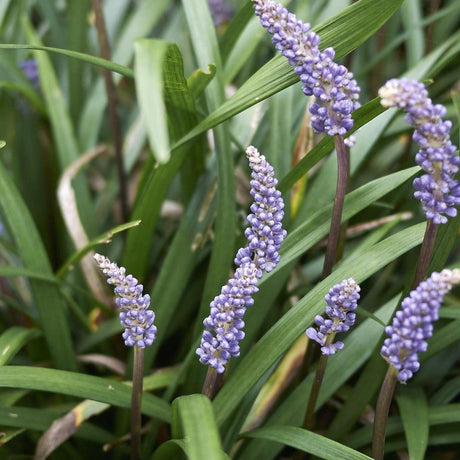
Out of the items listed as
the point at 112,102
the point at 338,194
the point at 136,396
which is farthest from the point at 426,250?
the point at 112,102

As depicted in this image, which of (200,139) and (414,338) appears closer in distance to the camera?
(414,338)

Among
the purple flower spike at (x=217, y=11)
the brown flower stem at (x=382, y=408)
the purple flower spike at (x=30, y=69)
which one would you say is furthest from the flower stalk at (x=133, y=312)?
the purple flower spike at (x=217, y=11)

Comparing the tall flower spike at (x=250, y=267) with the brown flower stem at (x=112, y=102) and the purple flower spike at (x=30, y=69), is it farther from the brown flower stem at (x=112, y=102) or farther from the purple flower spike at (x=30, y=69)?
the purple flower spike at (x=30, y=69)

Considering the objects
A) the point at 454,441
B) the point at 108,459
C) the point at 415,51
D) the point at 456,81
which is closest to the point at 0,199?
the point at 108,459

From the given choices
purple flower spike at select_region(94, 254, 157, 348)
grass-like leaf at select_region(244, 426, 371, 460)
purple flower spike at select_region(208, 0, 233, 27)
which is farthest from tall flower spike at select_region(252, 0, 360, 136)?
purple flower spike at select_region(208, 0, 233, 27)

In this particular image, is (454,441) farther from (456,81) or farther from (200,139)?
(456,81)

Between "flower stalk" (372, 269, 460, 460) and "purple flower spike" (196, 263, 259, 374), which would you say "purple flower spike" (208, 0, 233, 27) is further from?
"flower stalk" (372, 269, 460, 460)
